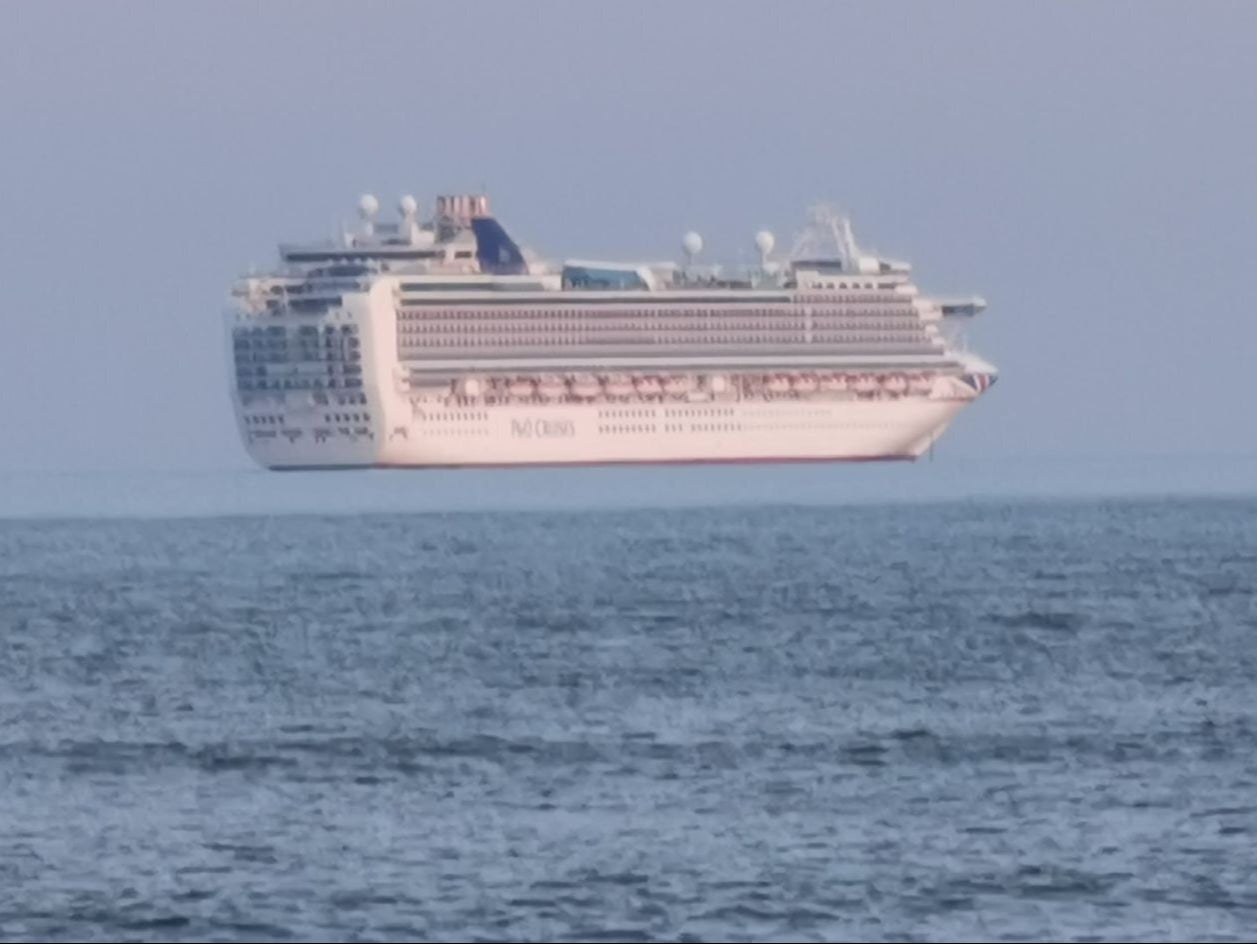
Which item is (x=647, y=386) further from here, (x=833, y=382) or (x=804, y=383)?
(x=833, y=382)

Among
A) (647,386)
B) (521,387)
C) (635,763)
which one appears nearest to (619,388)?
(647,386)

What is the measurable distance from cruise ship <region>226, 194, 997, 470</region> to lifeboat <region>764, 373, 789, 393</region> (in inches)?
2.9

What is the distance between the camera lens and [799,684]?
26.9m

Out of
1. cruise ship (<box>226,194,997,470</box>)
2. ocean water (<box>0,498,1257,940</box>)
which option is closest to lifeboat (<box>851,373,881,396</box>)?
cruise ship (<box>226,194,997,470</box>)

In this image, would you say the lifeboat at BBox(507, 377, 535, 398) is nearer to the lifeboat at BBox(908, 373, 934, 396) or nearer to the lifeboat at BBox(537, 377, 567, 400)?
the lifeboat at BBox(537, 377, 567, 400)

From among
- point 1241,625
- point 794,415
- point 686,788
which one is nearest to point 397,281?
point 794,415

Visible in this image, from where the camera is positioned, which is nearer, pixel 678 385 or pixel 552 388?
pixel 552 388

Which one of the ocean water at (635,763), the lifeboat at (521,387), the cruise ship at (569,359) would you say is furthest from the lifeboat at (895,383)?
the ocean water at (635,763)

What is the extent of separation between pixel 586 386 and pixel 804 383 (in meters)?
5.95

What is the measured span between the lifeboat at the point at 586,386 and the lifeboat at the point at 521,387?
1.13 metres

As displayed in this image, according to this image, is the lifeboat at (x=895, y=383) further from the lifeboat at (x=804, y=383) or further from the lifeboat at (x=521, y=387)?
the lifeboat at (x=521, y=387)

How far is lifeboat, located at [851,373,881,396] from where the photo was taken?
98.0m

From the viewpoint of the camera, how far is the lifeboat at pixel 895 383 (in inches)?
3880

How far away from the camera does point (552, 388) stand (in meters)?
94.9
